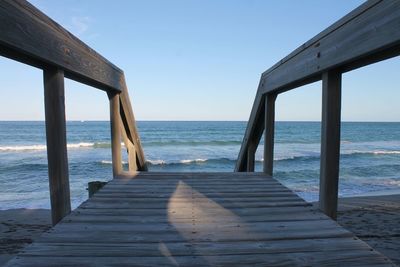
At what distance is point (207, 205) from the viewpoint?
9.02 ft

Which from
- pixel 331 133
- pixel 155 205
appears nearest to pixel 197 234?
pixel 155 205

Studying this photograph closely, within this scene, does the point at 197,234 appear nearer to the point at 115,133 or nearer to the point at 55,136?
the point at 55,136

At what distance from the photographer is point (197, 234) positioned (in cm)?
204

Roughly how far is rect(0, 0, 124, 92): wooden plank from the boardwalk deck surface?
3.38 feet

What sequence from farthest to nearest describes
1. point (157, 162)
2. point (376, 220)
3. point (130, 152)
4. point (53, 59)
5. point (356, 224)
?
1. point (157, 162)
2. point (376, 220)
3. point (356, 224)
4. point (130, 152)
5. point (53, 59)

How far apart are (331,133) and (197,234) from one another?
110 centimetres

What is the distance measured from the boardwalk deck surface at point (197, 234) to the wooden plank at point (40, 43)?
3.38 ft

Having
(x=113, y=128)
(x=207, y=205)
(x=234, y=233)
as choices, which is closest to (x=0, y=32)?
(x=234, y=233)

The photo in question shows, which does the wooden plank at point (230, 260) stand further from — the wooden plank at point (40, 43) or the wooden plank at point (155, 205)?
the wooden plank at point (40, 43)

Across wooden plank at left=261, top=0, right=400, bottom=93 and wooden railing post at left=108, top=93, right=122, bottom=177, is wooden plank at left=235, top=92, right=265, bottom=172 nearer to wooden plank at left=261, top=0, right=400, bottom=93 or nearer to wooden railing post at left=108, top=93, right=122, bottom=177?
wooden plank at left=261, top=0, right=400, bottom=93

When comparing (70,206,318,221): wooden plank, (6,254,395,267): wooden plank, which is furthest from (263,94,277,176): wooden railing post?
(6,254,395,267): wooden plank

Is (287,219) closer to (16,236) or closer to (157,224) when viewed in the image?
(157,224)

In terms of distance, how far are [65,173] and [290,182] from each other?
1269 centimetres

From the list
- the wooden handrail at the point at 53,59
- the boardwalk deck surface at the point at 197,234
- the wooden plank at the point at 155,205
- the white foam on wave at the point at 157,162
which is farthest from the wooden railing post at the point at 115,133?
the white foam on wave at the point at 157,162
